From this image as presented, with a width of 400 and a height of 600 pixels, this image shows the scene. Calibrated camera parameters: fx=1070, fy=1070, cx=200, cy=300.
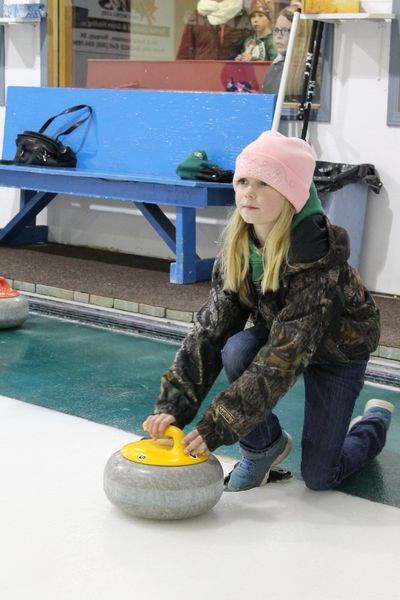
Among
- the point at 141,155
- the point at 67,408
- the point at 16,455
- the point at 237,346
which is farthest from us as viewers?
the point at 141,155

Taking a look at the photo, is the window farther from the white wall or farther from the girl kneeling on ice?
the girl kneeling on ice

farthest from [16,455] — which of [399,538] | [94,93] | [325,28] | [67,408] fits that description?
[94,93]

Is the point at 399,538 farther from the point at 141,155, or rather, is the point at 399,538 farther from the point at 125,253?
the point at 125,253

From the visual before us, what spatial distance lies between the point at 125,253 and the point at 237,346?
4.50 metres

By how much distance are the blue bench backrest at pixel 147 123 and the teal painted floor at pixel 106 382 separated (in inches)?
63.2

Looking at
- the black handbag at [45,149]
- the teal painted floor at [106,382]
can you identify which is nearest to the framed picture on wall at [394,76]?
the teal painted floor at [106,382]

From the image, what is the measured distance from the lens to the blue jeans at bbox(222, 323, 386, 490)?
10.1ft

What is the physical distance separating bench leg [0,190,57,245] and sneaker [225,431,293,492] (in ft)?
14.8

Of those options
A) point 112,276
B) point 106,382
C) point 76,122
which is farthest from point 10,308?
point 76,122

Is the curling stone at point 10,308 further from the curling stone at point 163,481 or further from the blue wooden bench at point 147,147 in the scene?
the curling stone at point 163,481

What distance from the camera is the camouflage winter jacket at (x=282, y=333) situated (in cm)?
289

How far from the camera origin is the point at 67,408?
3967mm

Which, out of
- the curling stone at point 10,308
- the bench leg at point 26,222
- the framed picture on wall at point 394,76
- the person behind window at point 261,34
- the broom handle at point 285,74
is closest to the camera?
the curling stone at point 10,308

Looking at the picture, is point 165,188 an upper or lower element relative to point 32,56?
lower
